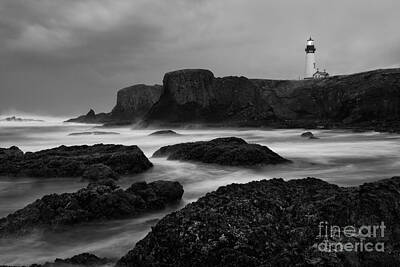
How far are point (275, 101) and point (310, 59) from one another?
56.9 ft

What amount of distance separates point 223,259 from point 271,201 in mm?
909

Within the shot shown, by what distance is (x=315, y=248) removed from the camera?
328 centimetres

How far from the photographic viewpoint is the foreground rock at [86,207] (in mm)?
5129

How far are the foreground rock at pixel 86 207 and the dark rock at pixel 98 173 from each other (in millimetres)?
Answer: 1983

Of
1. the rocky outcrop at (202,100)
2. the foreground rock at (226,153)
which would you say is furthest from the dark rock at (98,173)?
the rocky outcrop at (202,100)

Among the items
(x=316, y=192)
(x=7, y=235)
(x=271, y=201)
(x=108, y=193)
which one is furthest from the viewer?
(x=108, y=193)

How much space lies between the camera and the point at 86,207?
18.3 ft

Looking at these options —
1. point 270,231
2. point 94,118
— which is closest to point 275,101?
point 94,118

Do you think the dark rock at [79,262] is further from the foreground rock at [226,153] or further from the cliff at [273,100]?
the cliff at [273,100]

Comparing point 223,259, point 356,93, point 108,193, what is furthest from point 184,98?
point 223,259

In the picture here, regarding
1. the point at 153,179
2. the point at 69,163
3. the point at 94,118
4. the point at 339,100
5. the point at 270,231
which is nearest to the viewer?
the point at 270,231

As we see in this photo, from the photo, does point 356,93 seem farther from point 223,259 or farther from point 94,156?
point 223,259

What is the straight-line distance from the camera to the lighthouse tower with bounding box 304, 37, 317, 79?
5528 cm

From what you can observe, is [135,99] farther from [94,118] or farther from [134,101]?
[94,118]
